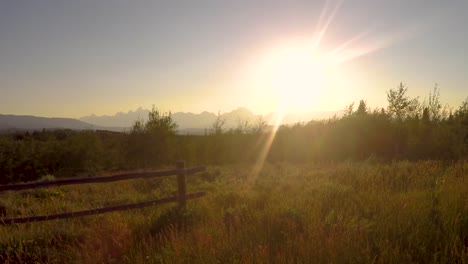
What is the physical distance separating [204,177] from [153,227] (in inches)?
410

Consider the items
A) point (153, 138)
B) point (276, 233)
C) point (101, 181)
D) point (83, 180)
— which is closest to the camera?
point (276, 233)

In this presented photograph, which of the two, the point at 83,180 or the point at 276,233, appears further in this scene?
the point at 83,180

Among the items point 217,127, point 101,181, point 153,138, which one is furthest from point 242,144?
point 101,181

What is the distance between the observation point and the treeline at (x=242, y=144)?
23312mm

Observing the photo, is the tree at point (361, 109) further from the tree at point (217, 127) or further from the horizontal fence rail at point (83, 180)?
the horizontal fence rail at point (83, 180)

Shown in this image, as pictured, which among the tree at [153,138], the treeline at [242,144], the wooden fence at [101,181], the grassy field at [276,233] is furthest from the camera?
the tree at [153,138]

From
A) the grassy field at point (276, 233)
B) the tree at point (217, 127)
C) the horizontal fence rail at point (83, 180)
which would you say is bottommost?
the grassy field at point (276, 233)

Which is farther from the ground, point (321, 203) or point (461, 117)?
point (461, 117)

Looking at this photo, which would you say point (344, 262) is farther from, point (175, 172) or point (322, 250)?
point (175, 172)

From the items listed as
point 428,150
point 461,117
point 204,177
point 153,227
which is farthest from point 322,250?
point 461,117

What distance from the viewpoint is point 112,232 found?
5.96 m

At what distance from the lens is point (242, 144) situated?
101 ft

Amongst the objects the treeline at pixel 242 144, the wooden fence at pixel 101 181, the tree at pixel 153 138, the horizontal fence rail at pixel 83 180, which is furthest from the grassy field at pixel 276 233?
the tree at pixel 153 138

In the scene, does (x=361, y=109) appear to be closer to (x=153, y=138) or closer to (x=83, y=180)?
(x=153, y=138)
